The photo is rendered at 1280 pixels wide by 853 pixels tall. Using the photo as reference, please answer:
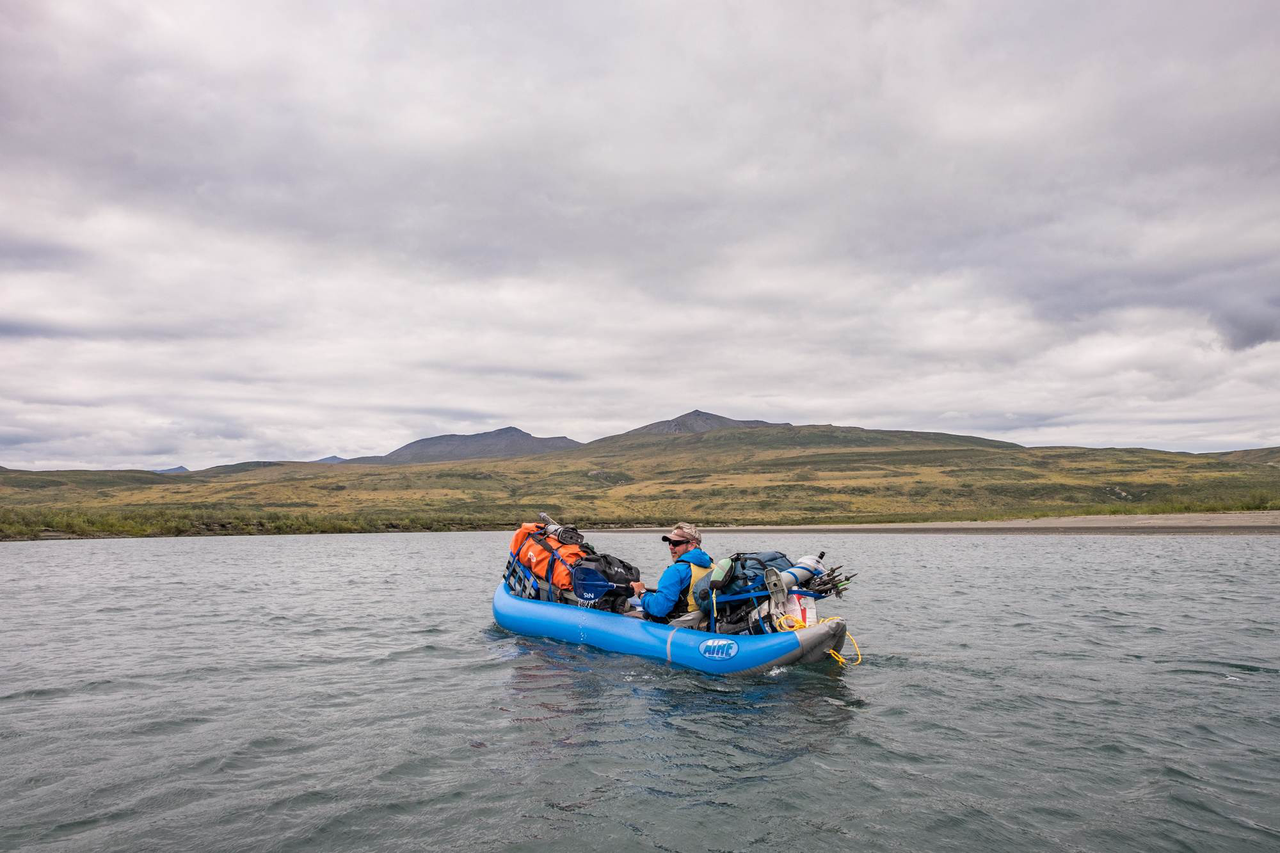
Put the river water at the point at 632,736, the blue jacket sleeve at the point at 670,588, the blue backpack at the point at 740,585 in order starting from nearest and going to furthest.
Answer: the river water at the point at 632,736 → the blue backpack at the point at 740,585 → the blue jacket sleeve at the point at 670,588

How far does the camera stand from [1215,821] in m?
6.26

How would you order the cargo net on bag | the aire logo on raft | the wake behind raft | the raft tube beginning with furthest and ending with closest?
1. the cargo net on bag
2. the aire logo on raft
3. the wake behind raft
4. the raft tube

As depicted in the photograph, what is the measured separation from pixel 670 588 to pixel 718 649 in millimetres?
1429

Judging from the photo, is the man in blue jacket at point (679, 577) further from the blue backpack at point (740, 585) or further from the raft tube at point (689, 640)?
the raft tube at point (689, 640)

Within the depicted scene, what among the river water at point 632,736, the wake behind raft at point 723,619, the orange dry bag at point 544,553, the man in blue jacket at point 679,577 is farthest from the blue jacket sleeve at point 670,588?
the orange dry bag at point 544,553

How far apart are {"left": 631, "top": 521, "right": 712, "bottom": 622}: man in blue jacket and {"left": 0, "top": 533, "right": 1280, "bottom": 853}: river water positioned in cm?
96

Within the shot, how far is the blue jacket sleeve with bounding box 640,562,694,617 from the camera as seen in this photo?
41.5 ft

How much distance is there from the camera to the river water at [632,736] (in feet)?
20.7

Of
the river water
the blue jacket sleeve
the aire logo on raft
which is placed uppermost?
the blue jacket sleeve

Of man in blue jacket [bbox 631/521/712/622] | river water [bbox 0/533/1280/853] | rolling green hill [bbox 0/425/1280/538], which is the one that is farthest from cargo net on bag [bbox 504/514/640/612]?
rolling green hill [bbox 0/425/1280/538]

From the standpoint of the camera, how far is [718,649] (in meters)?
11.7

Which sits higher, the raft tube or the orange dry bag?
the orange dry bag

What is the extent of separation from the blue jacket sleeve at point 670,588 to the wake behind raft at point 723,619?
0.74 ft

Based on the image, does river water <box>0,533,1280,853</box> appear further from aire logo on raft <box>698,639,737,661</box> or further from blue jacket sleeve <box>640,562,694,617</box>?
blue jacket sleeve <box>640,562,694,617</box>
